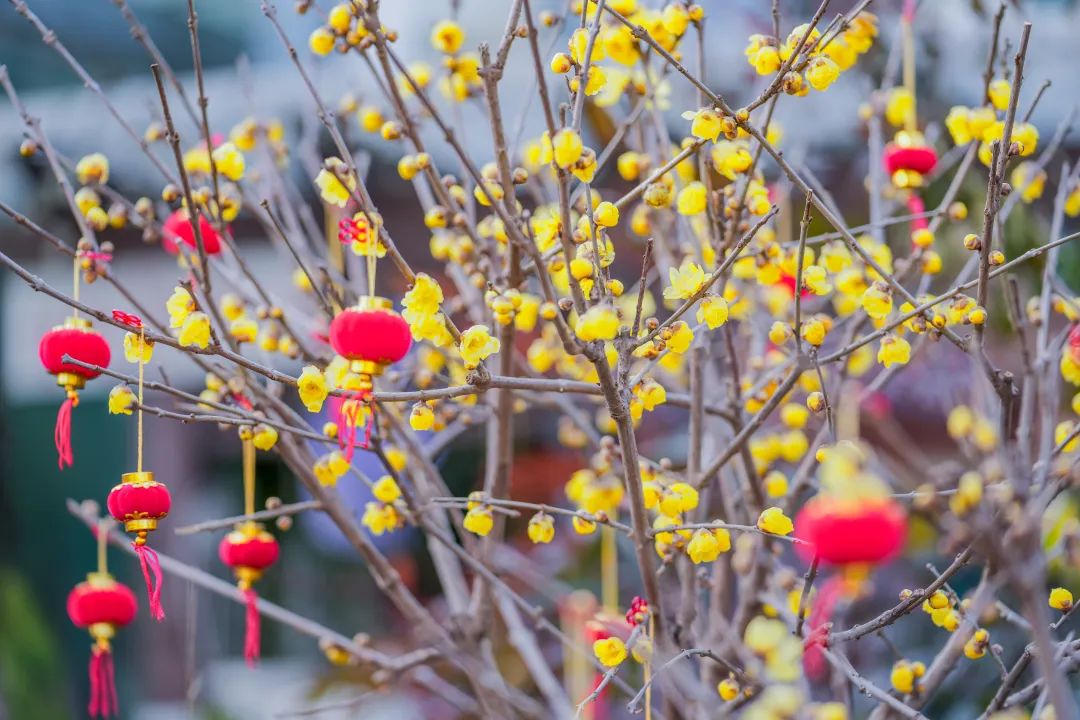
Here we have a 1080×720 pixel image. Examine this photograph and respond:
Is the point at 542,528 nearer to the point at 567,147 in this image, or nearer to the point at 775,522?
the point at 775,522

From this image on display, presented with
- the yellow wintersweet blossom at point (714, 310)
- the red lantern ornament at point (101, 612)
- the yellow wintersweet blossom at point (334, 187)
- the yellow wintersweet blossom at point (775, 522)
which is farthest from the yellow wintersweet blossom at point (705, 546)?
the red lantern ornament at point (101, 612)

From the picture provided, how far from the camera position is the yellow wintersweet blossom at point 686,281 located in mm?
815

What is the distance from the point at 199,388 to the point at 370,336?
2.80m

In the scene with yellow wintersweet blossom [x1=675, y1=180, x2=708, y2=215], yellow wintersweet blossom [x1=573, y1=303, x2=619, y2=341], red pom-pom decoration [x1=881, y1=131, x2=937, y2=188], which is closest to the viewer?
yellow wintersweet blossom [x1=573, y1=303, x2=619, y2=341]

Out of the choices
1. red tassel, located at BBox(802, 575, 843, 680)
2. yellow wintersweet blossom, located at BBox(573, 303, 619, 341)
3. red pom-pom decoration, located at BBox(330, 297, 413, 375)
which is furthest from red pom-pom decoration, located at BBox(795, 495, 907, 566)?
red pom-pom decoration, located at BBox(330, 297, 413, 375)

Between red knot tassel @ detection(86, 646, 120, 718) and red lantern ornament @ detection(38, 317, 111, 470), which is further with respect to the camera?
red knot tassel @ detection(86, 646, 120, 718)

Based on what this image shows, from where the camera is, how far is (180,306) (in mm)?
854

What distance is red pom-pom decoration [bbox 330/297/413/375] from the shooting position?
74cm

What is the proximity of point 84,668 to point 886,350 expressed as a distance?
11.0 feet

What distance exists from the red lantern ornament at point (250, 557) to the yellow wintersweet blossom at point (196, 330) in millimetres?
325

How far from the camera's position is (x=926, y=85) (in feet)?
6.69

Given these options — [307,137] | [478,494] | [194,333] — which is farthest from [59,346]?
[307,137]

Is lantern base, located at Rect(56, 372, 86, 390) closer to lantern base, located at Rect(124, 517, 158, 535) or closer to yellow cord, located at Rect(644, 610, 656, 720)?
lantern base, located at Rect(124, 517, 158, 535)

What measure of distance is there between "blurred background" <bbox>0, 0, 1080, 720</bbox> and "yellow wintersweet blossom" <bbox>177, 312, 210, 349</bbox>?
168cm
